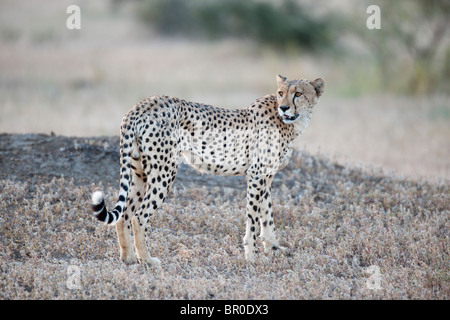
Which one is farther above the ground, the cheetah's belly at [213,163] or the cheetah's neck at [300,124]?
the cheetah's neck at [300,124]

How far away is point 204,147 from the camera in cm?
539

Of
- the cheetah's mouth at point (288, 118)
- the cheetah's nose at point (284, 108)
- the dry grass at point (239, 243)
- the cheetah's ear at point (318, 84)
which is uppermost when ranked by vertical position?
the cheetah's ear at point (318, 84)

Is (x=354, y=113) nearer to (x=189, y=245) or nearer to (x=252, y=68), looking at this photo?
(x=252, y=68)

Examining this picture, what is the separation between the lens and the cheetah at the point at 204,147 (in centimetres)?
511

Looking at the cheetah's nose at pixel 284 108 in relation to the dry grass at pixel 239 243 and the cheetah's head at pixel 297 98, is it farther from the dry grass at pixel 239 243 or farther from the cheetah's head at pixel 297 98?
the dry grass at pixel 239 243

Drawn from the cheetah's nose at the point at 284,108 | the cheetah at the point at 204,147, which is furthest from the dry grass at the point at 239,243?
the cheetah's nose at the point at 284,108

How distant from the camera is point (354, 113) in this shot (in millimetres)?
14211

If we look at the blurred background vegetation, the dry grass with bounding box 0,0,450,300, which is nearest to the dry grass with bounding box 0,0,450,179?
the dry grass with bounding box 0,0,450,300

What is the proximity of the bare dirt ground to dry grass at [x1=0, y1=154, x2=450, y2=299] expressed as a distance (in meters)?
0.01

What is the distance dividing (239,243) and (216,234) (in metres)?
0.29

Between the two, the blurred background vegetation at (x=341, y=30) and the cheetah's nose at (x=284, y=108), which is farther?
the blurred background vegetation at (x=341, y=30)

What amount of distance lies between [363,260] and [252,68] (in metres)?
14.1

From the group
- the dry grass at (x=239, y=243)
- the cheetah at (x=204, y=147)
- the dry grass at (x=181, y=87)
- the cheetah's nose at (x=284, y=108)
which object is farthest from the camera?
the dry grass at (x=181, y=87)

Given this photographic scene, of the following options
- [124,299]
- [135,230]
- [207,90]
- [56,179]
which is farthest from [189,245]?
[207,90]
